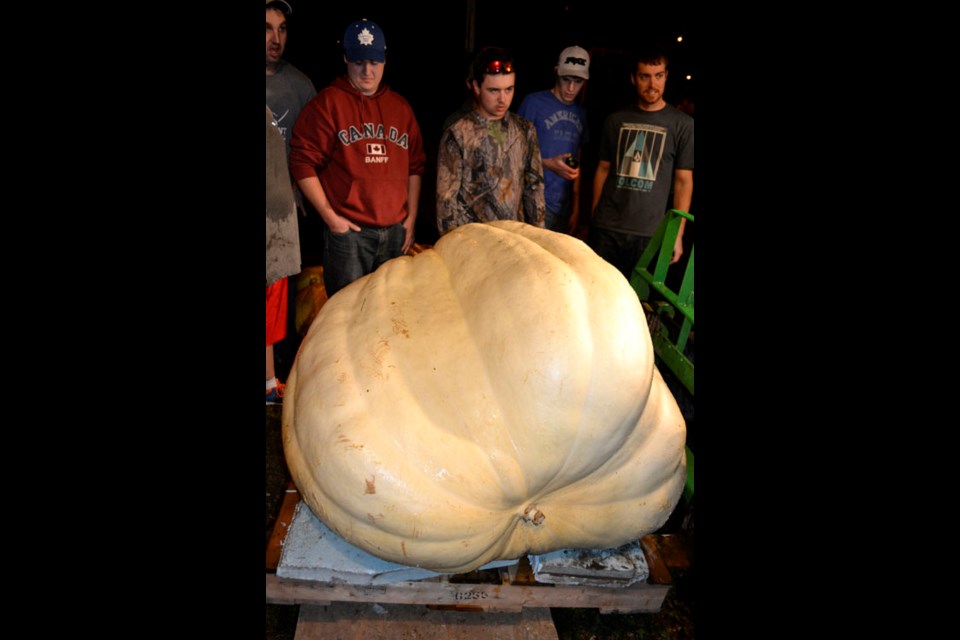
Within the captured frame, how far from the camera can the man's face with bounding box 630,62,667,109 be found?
3801mm

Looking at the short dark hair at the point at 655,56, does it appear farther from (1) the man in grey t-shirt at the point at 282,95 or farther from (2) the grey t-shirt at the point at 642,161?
(1) the man in grey t-shirt at the point at 282,95

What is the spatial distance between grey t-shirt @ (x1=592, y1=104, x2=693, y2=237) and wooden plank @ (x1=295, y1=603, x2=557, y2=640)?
9.30 ft

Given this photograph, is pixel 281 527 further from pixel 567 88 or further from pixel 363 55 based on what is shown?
pixel 567 88

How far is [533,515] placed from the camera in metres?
1.66

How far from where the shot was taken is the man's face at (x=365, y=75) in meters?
3.32

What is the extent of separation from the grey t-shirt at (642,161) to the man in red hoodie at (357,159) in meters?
1.39

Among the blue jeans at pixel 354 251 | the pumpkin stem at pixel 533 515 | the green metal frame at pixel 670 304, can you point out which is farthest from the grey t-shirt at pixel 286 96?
the pumpkin stem at pixel 533 515

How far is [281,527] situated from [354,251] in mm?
1973

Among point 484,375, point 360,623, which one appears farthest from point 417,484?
point 360,623

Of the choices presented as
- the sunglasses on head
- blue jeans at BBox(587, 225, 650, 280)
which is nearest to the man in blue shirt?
blue jeans at BBox(587, 225, 650, 280)

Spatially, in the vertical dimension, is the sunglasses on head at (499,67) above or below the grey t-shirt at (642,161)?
above

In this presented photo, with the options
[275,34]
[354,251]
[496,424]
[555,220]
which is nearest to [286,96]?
[275,34]

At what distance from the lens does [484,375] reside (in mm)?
1639

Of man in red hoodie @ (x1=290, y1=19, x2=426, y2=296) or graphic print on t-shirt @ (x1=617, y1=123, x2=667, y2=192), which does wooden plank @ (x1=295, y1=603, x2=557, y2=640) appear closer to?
A: man in red hoodie @ (x1=290, y1=19, x2=426, y2=296)
